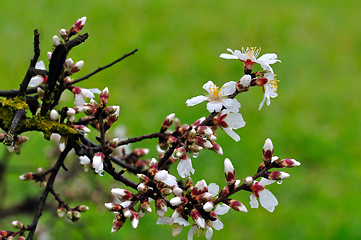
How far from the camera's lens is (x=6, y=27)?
599 centimetres

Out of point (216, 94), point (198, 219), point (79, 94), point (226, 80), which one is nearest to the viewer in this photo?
point (198, 219)

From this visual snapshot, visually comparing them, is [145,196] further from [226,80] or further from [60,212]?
[226,80]

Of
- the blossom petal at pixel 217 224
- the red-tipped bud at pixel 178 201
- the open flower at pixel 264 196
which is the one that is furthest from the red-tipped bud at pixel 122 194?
the open flower at pixel 264 196

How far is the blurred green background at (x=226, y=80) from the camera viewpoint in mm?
3695

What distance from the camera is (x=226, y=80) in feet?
17.3

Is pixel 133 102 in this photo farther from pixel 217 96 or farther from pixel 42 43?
pixel 217 96

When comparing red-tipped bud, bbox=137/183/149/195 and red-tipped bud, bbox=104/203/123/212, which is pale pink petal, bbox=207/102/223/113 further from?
red-tipped bud, bbox=104/203/123/212

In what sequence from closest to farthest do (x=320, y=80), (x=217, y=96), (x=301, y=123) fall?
(x=217, y=96)
(x=301, y=123)
(x=320, y=80)

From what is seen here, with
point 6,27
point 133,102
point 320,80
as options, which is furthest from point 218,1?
point 6,27

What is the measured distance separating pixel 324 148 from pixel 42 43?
4.46m

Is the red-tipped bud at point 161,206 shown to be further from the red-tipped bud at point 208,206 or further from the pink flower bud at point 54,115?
the pink flower bud at point 54,115

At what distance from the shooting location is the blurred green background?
145 inches

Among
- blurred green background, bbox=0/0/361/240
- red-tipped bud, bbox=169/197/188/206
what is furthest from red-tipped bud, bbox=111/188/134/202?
blurred green background, bbox=0/0/361/240

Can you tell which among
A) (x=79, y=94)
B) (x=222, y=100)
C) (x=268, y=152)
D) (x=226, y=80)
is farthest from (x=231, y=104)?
(x=226, y=80)
